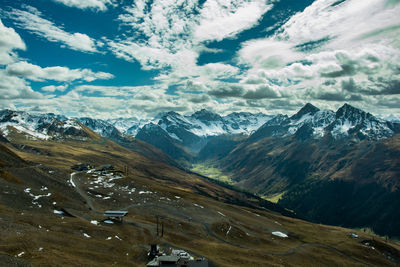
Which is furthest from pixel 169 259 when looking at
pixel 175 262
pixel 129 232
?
pixel 129 232

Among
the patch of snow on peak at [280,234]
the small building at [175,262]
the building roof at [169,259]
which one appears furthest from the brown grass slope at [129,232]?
the building roof at [169,259]

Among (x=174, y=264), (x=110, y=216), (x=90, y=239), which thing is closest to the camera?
(x=174, y=264)

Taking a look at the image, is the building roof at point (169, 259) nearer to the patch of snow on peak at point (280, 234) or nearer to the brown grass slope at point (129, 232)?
the brown grass slope at point (129, 232)

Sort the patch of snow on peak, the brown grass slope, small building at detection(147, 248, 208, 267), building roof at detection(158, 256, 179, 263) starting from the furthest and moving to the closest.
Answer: the patch of snow on peak
small building at detection(147, 248, 208, 267)
building roof at detection(158, 256, 179, 263)
the brown grass slope

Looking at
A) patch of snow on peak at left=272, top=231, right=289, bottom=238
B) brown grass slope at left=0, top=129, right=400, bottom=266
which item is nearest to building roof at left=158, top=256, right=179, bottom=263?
brown grass slope at left=0, top=129, right=400, bottom=266

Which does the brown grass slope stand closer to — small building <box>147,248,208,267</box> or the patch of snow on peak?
the patch of snow on peak

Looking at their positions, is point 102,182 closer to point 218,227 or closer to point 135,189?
point 135,189

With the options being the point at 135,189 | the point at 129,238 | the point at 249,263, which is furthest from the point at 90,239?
the point at 135,189

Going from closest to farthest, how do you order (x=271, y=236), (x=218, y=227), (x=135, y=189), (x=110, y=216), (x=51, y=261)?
(x=51, y=261) < (x=110, y=216) < (x=218, y=227) < (x=271, y=236) < (x=135, y=189)
